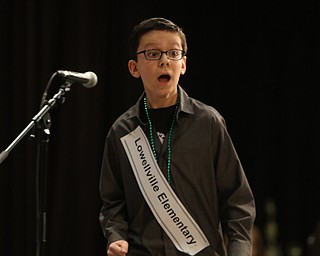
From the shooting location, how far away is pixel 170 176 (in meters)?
2.24

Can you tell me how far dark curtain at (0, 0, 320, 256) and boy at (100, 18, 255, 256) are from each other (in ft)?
4.61

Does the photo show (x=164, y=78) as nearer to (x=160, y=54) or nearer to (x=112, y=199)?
(x=160, y=54)

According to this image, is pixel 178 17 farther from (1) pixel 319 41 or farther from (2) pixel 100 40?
(1) pixel 319 41

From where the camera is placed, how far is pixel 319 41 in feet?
14.9

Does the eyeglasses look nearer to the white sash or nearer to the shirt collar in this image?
the shirt collar

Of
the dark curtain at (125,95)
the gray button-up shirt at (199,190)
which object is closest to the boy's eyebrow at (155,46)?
the gray button-up shirt at (199,190)

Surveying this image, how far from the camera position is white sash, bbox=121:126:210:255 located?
220 cm

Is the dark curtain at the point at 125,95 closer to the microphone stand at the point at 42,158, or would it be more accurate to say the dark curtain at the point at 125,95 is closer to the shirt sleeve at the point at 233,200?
the microphone stand at the point at 42,158

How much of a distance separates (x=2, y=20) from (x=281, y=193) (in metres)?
2.16

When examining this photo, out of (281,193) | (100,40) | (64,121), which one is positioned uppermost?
(100,40)

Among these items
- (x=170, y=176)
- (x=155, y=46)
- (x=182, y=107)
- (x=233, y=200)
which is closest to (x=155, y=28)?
(x=155, y=46)

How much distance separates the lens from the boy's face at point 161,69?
227 cm

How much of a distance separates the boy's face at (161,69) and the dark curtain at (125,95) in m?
1.49

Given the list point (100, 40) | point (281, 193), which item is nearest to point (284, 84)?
point (281, 193)
